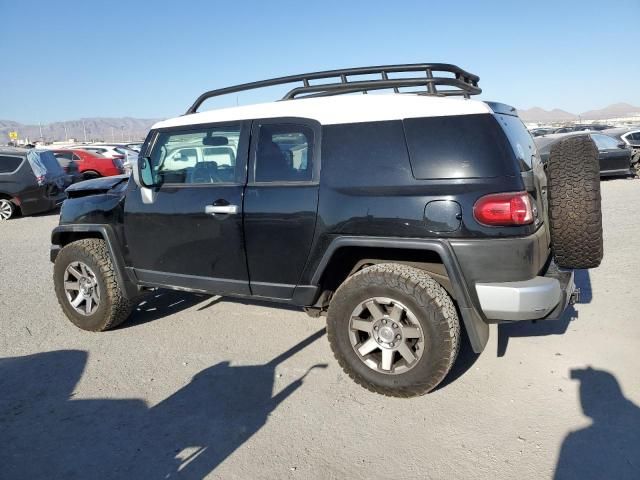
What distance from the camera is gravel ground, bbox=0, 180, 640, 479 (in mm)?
2527

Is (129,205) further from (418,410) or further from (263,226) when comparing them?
(418,410)

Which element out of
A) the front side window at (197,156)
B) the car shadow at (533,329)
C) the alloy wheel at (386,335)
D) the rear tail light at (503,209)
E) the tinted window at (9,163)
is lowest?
the car shadow at (533,329)

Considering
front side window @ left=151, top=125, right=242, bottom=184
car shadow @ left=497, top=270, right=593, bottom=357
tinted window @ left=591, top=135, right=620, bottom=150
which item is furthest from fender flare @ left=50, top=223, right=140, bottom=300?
tinted window @ left=591, top=135, right=620, bottom=150

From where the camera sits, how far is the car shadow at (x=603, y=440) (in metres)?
2.37

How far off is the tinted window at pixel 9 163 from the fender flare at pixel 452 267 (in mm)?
10696

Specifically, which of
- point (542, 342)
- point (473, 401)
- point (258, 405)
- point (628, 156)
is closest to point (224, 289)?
point (258, 405)

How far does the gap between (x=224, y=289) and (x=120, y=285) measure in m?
1.11

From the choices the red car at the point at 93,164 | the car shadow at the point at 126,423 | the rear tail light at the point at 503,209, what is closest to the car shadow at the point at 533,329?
the rear tail light at the point at 503,209

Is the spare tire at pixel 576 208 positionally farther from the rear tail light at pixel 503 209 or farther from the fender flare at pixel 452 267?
the fender flare at pixel 452 267

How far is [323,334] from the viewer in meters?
4.19

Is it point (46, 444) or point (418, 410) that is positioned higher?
point (46, 444)

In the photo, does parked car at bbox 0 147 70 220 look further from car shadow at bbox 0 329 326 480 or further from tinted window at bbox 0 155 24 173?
car shadow at bbox 0 329 326 480

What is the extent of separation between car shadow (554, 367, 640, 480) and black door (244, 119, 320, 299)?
6.33 ft

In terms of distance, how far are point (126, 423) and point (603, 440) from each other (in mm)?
2767
